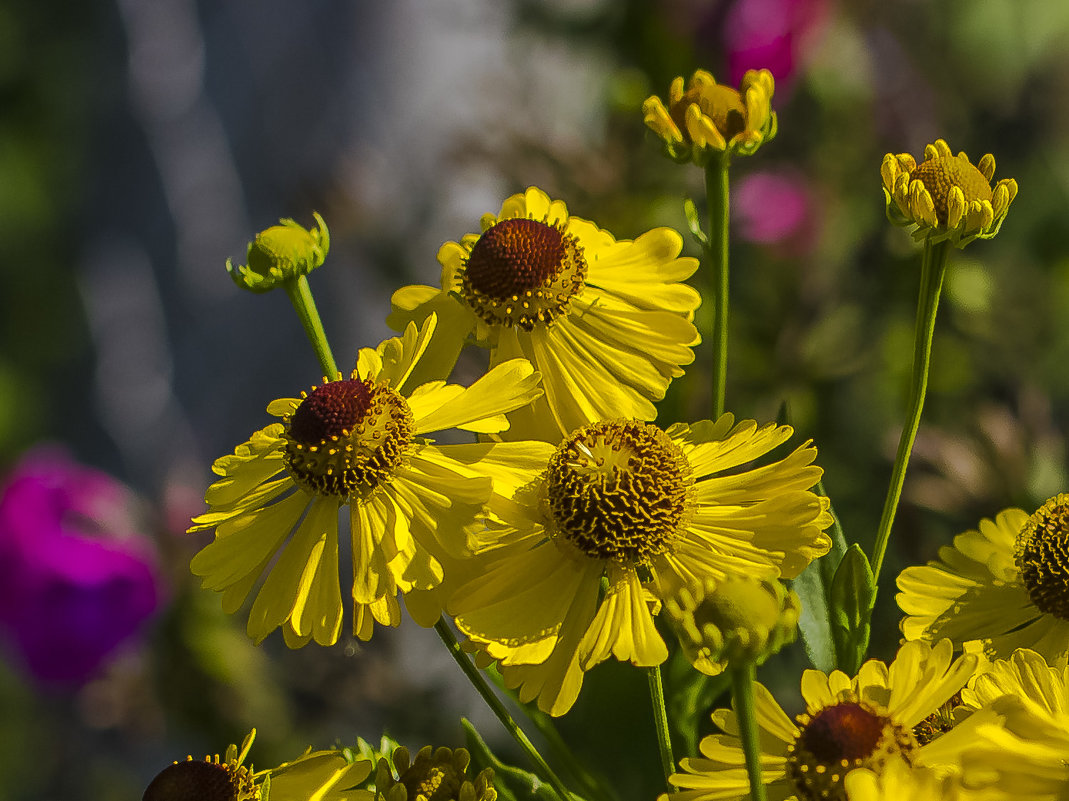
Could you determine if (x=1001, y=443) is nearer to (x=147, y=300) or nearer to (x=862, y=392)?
(x=862, y=392)

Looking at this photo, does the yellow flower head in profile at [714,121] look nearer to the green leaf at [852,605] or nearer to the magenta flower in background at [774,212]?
the green leaf at [852,605]

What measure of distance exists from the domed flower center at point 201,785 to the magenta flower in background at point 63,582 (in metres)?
0.71

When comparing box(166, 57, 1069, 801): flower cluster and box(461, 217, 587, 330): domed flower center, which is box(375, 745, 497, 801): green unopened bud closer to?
box(166, 57, 1069, 801): flower cluster

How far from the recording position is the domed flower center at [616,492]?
1.30 feet

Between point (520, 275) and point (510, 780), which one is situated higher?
point (520, 275)

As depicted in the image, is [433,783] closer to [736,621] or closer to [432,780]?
[432,780]

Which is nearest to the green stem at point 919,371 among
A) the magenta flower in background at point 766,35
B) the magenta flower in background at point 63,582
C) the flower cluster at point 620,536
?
the flower cluster at point 620,536

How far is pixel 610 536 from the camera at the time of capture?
1.32ft

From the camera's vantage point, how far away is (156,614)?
1.14 meters

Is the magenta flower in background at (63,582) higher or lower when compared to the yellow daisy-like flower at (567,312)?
lower

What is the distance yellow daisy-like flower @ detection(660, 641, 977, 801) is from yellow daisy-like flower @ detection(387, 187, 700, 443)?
0.13m

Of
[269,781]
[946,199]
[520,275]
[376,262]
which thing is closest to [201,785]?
[269,781]

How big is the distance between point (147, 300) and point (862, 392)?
1.32m

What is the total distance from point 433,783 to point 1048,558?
25 cm
